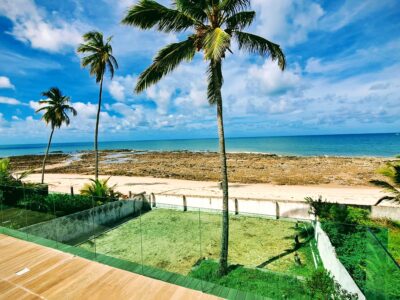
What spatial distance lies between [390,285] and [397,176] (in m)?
7.87

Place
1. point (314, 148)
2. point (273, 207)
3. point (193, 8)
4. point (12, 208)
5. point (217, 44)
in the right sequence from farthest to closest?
point (314, 148)
point (273, 207)
point (12, 208)
point (193, 8)
point (217, 44)

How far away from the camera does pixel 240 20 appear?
8.84 metres

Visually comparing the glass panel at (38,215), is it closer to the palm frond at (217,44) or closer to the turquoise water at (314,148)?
the palm frond at (217,44)

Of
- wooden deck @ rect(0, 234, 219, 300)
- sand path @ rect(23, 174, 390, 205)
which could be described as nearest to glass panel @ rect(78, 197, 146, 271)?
wooden deck @ rect(0, 234, 219, 300)

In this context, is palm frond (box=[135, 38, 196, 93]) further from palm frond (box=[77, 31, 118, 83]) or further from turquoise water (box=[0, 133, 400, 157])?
turquoise water (box=[0, 133, 400, 157])

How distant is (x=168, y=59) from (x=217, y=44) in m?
2.49

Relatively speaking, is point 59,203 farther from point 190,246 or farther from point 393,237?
point 393,237

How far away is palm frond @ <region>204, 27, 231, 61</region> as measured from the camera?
6.72 m

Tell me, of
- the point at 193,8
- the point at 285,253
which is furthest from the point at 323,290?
the point at 193,8

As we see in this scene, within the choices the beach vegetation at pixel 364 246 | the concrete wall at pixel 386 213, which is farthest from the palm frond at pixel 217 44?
the concrete wall at pixel 386 213

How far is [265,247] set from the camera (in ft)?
37.3

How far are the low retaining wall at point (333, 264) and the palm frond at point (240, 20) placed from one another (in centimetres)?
791

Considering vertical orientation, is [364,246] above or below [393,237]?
above

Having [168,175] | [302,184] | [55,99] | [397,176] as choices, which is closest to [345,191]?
[302,184]
